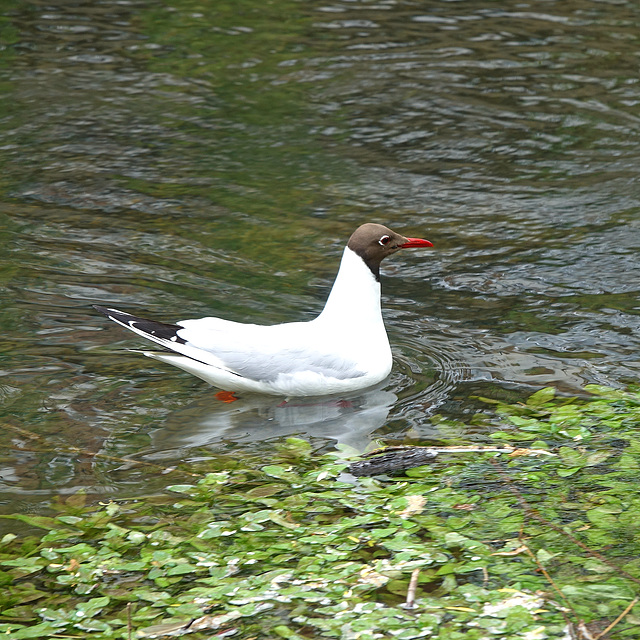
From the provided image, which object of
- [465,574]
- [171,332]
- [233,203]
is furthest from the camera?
[233,203]

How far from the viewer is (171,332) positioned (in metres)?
6.11

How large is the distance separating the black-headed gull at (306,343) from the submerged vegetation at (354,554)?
3.18 ft

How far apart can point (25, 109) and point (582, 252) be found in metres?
6.58

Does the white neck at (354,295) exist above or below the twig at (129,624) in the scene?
above

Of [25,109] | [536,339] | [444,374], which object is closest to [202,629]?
[444,374]

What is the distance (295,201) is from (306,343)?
3.49 meters

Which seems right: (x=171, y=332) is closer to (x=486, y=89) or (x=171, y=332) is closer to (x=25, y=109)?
(x=25, y=109)

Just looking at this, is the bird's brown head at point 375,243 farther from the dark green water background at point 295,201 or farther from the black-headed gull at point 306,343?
the dark green water background at point 295,201

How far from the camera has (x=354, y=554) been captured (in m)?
4.20

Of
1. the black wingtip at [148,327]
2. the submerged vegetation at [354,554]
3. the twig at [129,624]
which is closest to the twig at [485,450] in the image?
the submerged vegetation at [354,554]

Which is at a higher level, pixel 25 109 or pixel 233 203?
pixel 25 109

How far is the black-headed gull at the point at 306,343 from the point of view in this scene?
607 cm

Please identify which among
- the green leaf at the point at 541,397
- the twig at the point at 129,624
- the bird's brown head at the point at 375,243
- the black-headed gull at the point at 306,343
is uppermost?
the bird's brown head at the point at 375,243

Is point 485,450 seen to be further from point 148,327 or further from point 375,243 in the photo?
point 148,327
